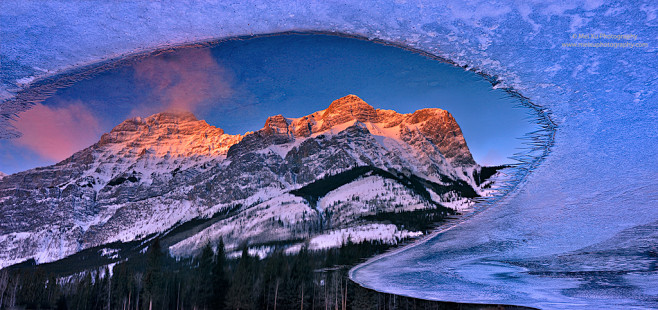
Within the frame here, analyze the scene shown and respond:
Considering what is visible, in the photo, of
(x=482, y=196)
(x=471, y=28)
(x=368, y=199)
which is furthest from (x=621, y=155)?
(x=368, y=199)

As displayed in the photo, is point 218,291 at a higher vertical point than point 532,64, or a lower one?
lower

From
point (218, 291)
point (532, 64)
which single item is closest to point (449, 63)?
point (532, 64)

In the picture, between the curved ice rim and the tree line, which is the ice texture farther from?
the tree line

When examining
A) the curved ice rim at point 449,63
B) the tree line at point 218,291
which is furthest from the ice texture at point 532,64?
the tree line at point 218,291

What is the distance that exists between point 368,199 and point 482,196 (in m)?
158

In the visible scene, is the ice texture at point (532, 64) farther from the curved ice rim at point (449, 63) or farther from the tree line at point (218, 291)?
the tree line at point (218, 291)

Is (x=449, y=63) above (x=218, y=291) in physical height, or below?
above

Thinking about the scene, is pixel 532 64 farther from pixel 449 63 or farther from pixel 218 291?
pixel 218 291

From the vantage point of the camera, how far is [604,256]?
222 inches

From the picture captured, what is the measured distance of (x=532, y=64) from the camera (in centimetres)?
362

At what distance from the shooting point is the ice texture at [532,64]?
3.29 meters

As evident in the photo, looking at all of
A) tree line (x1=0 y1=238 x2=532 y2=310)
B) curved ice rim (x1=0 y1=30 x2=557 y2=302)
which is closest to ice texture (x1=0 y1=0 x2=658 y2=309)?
curved ice rim (x1=0 y1=30 x2=557 y2=302)

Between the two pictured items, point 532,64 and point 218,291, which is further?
point 218,291

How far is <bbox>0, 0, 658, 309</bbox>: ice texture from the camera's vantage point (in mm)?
3285
